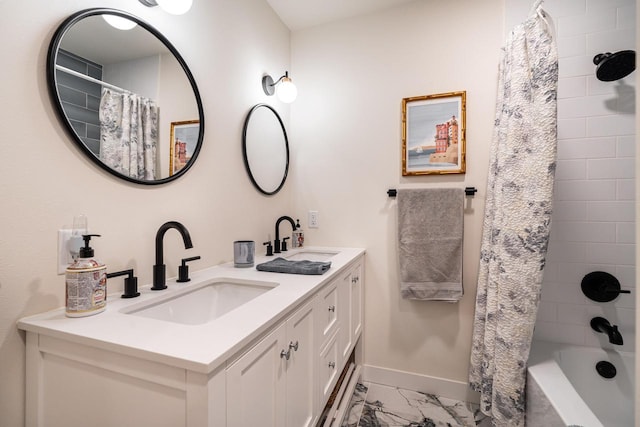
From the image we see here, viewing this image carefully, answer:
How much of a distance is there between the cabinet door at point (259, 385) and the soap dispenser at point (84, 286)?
444 mm

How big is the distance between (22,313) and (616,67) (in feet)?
8.25

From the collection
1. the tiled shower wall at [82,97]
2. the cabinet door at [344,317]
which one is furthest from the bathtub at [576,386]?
the tiled shower wall at [82,97]

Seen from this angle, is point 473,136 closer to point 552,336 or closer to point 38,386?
point 552,336

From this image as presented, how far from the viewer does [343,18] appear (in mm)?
2021

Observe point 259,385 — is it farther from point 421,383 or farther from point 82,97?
point 421,383

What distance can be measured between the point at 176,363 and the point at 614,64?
2.15 m

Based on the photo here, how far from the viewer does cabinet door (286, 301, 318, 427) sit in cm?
91

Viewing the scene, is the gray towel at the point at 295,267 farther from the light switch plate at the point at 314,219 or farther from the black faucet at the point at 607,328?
the black faucet at the point at 607,328

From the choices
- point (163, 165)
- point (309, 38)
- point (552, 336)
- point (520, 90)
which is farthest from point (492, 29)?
point (163, 165)

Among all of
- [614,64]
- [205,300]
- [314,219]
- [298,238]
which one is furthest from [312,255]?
[614,64]

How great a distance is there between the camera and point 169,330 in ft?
2.24

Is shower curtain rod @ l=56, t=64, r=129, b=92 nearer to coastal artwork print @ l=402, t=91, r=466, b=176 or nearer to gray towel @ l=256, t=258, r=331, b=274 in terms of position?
gray towel @ l=256, t=258, r=331, b=274

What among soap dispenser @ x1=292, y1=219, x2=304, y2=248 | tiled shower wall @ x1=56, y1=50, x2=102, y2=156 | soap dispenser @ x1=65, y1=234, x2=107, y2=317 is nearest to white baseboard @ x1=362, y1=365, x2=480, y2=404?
soap dispenser @ x1=292, y1=219, x2=304, y2=248

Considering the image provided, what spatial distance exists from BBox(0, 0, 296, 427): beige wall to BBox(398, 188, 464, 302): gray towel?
3.16 feet
